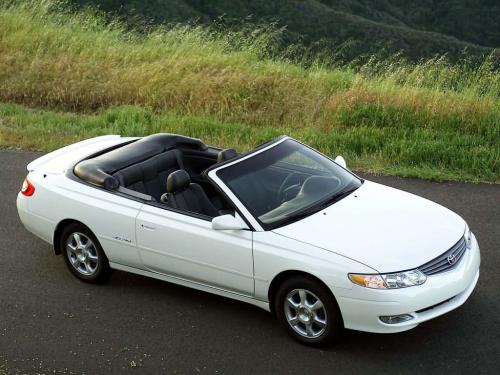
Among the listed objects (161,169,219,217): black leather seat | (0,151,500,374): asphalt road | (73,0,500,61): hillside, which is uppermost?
(161,169,219,217): black leather seat

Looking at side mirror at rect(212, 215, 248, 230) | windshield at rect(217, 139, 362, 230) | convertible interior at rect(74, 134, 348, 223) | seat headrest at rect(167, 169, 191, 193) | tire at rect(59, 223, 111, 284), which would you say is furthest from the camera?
tire at rect(59, 223, 111, 284)

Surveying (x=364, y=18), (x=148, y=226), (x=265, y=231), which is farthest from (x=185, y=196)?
(x=364, y=18)

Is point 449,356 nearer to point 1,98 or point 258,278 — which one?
point 258,278

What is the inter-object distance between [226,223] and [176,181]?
82cm

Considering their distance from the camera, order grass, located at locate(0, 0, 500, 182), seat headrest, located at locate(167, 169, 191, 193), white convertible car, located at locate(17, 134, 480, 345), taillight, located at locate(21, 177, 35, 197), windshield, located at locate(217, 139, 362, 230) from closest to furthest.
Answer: white convertible car, located at locate(17, 134, 480, 345), windshield, located at locate(217, 139, 362, 230), seat headrest, located at locate(167, 169, 191, 193), taillight, located at locate(21, 177, 35, 197), grass, located at locate(0, 0, 500, 182)

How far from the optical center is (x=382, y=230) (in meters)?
6.34

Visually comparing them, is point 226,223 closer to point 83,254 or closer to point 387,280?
point 387,280

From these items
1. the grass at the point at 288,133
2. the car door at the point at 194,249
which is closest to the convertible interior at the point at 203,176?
the car door at the point at 194,249

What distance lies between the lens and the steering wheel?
6.78 metres

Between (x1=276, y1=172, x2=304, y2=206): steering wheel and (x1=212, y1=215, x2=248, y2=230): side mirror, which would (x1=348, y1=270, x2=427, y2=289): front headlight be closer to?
(x1=212, y1=215, x2=248, y2=230): side mirror

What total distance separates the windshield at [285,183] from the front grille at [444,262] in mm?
1065

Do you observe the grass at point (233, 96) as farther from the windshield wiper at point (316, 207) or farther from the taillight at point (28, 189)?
the taillight at point (28, 189)

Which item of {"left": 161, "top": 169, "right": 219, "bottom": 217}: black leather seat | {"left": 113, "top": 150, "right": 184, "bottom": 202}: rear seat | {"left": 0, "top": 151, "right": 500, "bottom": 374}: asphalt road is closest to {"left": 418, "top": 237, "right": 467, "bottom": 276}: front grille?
{"left": 0, "top": 151, "right": 500, "bottom": 374}: asphalt road

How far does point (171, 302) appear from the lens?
7129 mm
